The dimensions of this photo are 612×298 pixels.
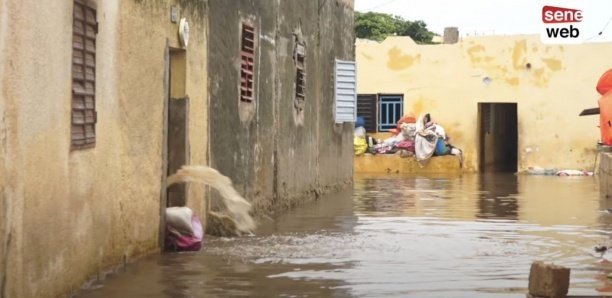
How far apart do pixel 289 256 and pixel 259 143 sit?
169 inches

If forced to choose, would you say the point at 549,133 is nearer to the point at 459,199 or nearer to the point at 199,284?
the point at 459,199

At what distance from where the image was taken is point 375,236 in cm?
1248

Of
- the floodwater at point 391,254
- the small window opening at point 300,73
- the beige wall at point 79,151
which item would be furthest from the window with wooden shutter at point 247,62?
the small window opening at point 300,73

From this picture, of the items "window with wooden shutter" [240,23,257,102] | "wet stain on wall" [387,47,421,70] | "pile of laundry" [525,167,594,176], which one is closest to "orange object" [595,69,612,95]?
"window with wooden shutter" [240,23,257,102]

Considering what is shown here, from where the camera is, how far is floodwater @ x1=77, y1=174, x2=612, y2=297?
834cm

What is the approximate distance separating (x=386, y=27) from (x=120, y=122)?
4061 cm

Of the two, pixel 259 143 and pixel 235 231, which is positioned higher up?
pixel 259 143

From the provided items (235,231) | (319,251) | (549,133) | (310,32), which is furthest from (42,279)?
(549,133)

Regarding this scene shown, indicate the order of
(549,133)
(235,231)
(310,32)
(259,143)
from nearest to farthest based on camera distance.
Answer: (235,231) → (259,143) → (310,32) → (549,133)

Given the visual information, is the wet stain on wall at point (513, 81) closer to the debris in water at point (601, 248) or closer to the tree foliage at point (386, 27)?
the tree foliage at point (386, 27)

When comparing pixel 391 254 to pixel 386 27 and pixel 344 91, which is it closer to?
pixel 344 91

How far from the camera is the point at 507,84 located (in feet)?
98.1

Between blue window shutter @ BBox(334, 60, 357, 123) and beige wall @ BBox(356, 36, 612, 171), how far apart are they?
9.52 metres

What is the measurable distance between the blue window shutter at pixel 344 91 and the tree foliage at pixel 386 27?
90.8ft
